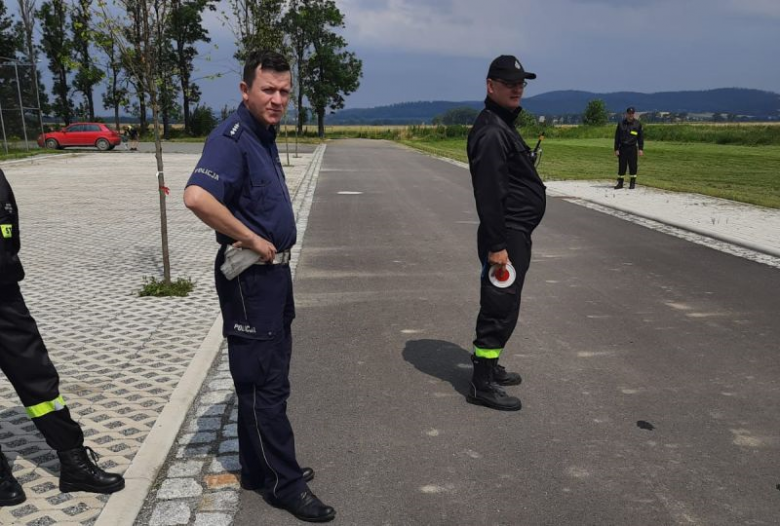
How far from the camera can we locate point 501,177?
3986mm

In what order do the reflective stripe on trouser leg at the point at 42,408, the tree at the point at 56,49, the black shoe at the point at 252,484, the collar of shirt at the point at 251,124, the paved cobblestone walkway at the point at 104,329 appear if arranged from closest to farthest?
the collar of shirt at the point at 251,124, the reflective stripe on trouser leg at the point at 42,408, the black shoe at the point at 252,484, the paved cobblestone walkway at the point at 104,329, the tree at the point at 56,49

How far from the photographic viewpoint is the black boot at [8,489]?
124 inches

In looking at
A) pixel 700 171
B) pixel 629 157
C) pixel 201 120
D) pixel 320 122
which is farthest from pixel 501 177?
pixel 320 122

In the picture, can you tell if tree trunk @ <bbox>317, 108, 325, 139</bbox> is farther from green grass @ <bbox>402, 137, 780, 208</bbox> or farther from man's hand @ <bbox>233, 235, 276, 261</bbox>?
man's hand @ <bbox>233, 235, 276, 261</bbox>

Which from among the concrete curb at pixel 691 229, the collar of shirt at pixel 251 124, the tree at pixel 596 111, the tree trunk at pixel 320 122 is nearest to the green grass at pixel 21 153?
the concrete curb at pixel 691 229

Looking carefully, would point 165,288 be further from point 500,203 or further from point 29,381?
point 500,203

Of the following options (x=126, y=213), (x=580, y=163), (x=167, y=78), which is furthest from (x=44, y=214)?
(x=580, y=163)

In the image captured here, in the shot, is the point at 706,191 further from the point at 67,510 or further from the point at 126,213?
the point at 67,510

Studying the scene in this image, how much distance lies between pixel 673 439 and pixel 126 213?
1190 centimetres

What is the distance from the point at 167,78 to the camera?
7895 millimetres

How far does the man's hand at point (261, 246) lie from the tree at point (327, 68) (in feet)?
212

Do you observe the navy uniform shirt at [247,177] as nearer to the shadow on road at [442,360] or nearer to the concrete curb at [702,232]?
the shadow on road at [442,360]

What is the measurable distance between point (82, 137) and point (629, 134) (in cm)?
2943

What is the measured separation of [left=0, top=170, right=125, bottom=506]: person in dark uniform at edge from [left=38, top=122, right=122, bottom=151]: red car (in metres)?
35.7
